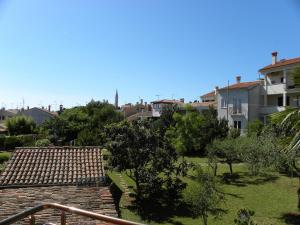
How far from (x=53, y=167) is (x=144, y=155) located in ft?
25.0

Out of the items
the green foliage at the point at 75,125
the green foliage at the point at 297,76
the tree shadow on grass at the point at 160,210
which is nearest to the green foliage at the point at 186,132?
the green foliage at the point at 75,125

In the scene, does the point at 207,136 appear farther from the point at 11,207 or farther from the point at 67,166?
the point at 11,207

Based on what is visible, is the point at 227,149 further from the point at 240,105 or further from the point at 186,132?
the point at 240,105

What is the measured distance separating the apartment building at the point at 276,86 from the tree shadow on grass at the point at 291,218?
77.3 feet

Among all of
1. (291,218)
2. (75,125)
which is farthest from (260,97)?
(291,218)

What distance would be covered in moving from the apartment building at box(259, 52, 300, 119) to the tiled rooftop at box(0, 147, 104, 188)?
98.9 feet

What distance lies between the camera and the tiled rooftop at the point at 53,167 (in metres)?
14.0

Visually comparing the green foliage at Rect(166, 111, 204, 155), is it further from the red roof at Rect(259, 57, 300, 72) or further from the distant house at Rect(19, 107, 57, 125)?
the distant house at Rect(19, 107, 57, 125)

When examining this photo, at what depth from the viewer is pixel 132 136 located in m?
22.0

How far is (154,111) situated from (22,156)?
5847 centimetres

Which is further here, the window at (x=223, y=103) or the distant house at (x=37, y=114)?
the distant house at (x=37, y=114)

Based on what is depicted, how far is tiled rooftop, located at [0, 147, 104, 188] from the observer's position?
14031mm

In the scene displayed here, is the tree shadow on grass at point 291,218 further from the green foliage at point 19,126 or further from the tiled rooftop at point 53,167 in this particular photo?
the green foliage at point 19,126

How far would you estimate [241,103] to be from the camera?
1805 inches
